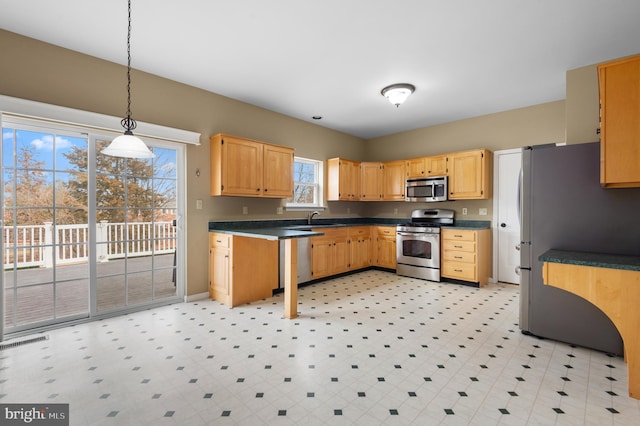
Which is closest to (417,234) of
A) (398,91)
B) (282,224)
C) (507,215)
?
(507,215)

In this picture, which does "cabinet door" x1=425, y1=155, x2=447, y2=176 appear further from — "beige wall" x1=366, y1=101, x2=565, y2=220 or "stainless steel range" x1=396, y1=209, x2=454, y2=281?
"stainless steel range" x1=396, y1=209, x2=454, y2=281

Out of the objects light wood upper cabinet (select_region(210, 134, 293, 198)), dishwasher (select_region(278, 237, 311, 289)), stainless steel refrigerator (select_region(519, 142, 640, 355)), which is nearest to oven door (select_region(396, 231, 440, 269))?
dishwasher (select_region(278, 237, 311, 289))

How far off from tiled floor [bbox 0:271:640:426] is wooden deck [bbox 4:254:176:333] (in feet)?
1.23

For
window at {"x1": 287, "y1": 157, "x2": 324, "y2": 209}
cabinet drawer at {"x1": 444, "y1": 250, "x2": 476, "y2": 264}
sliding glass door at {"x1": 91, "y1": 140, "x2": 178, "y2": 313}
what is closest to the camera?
sliding glass door at {"x1": 91, "y1": 140, "x2": 178, "y2": 313}

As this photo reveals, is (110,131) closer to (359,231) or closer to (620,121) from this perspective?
(359,231)

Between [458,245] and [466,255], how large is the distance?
0.65 feet

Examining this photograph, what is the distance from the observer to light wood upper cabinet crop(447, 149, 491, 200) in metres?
4.73

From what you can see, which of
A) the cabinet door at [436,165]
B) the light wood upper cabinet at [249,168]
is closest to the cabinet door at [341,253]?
the light wood upper cabinet at [249,168]

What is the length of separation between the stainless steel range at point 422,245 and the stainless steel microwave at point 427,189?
343 mm

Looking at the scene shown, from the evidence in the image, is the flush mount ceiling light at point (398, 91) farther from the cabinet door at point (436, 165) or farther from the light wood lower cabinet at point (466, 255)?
the light wood lower cabinet at point (466, 255)

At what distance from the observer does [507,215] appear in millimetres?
4750

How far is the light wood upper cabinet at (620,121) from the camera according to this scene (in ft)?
6.43

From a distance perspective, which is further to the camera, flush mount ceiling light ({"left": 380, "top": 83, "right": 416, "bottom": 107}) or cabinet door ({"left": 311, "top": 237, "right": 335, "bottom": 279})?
cabinet door ({"left": 311, "top": 237, "right": 335, "bottom": 279})

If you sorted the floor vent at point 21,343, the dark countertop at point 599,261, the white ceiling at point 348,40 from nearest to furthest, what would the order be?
the dark countertop at point 599,261 → the white ceiling at point 348,40 → the floor vent at point 21,343
